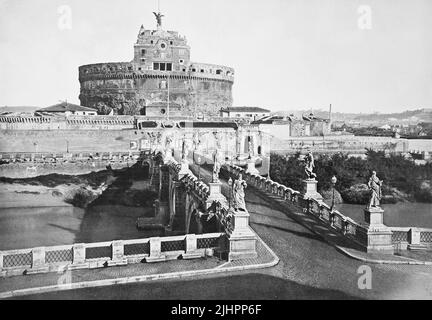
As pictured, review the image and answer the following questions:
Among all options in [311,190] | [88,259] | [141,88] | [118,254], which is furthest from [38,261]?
[141,88]

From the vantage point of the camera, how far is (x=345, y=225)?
11438 millimetres

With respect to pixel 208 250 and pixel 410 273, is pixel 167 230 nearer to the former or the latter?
pixel 208 250

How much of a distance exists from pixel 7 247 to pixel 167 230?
7.38 metres

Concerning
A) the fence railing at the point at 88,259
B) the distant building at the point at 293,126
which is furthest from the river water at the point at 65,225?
the distant building at the point at 293,126

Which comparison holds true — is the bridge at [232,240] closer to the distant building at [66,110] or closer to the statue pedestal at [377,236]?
the statue pedestal at [377,236]

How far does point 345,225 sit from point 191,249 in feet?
13.3

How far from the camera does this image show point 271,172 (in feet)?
117

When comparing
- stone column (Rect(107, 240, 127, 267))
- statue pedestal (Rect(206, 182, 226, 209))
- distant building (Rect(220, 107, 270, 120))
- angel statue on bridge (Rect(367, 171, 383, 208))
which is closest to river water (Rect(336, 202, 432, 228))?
statue pedestal (Rect(206, 182, 226, 209))

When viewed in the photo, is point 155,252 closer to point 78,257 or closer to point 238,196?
point 78,257

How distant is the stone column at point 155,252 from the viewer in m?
9.82

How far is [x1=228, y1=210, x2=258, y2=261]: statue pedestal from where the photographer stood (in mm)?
9789

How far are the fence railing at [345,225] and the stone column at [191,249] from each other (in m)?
3.80

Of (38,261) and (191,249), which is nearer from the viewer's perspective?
(38,261)

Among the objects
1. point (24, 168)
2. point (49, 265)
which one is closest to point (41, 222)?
point (24, 168)
